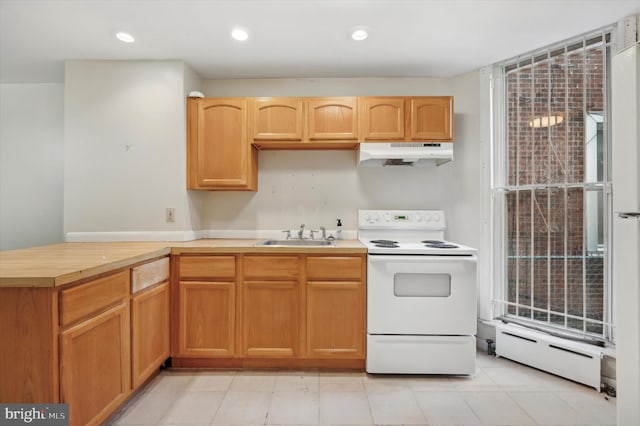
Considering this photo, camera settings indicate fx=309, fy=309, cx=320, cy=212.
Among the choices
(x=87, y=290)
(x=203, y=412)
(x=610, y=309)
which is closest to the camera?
(x=87, y=290)

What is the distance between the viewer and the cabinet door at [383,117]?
2531mm

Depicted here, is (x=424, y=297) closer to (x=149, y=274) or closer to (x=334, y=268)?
(x=334, y=268)

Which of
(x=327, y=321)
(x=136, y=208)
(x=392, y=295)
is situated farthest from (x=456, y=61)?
(x=136, y=208)

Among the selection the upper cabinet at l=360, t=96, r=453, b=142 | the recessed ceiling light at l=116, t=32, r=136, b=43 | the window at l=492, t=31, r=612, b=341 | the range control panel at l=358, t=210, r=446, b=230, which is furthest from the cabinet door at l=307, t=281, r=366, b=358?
the recessed ceiling light at l=116, t=32, r=136, b=43

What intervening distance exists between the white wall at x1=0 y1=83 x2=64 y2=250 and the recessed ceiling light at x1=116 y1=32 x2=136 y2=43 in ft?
4.18

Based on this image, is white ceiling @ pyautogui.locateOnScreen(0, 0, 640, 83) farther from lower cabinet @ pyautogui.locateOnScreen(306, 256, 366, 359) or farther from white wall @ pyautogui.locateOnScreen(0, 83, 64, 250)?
lower cabinet @ pyautogui.locateOnScreen(306, 256, 366, 359)

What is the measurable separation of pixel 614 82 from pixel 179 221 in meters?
2.78

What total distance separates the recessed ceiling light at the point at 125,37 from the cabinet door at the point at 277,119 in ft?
3.07

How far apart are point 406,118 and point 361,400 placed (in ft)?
6.83

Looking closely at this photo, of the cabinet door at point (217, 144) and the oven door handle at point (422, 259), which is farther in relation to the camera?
the cabinet door at point (217, 144)

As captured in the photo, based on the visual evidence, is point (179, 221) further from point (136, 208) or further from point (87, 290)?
point (87, 290)

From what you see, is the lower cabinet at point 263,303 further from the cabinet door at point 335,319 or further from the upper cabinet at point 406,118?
the upper cabinet at point 406,118

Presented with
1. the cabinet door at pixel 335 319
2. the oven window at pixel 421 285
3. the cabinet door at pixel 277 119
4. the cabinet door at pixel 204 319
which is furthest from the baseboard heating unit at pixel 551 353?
→ the cabinet door at pixel 277 119

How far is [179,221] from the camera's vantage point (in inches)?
101
